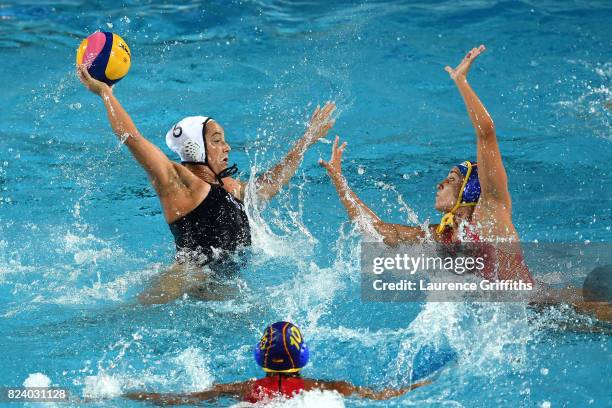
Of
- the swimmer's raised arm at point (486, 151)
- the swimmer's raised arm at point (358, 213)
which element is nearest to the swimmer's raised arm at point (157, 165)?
the swimmer's raised arm at point (358, 213)

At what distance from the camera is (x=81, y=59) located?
186 inches

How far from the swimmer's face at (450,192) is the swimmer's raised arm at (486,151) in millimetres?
322

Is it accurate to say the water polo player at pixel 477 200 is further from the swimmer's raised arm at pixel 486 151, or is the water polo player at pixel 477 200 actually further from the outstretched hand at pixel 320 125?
the outstretched hand at pixel 320 125

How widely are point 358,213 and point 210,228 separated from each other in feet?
3.02

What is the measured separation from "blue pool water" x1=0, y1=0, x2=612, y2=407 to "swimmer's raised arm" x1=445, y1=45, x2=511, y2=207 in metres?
0.65

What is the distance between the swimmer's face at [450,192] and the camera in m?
4.79

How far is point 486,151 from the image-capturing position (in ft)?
14.2

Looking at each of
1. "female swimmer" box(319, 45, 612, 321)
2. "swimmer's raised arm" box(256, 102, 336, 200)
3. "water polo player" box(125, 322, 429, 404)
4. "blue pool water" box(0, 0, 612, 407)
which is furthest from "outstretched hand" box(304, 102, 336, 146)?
"water polo player" box(125, 322, 429, 404)

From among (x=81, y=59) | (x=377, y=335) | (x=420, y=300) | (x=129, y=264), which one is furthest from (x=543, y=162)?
(x=81, y=59)

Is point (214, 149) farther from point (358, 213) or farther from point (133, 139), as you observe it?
point (358, 213)

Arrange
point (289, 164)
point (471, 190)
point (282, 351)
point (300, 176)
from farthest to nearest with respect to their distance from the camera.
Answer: point (300, 176)
point (289, 164)
point (471, 190)
point (282, 351)

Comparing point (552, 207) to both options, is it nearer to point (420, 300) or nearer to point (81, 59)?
point (420, 300)

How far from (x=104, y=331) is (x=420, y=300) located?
1.76m

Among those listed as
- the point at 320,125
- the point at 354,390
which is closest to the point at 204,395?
the point at 354,390
